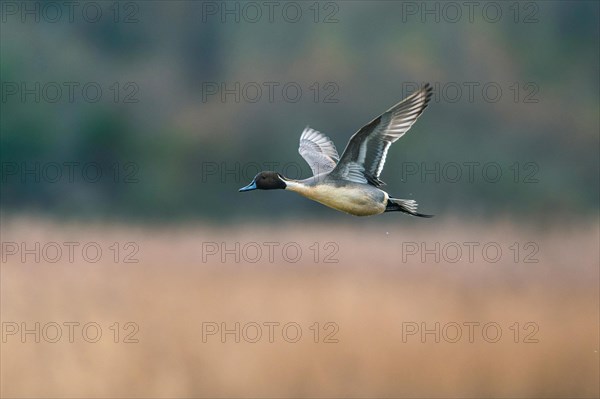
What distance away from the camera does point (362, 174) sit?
13.3ft

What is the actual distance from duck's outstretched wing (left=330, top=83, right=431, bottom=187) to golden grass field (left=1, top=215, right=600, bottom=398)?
1365 millimetres

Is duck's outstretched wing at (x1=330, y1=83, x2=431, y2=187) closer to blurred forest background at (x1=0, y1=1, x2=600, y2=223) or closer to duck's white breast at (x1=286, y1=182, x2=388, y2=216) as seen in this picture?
duck's white breast at (x1=286, y1=182, x2=388, y2=216)

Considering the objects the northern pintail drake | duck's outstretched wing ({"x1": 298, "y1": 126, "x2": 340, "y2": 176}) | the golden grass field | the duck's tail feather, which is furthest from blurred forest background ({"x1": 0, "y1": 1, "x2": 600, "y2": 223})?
the northern pintail drake

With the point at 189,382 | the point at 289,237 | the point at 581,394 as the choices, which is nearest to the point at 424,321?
the point at 581,394

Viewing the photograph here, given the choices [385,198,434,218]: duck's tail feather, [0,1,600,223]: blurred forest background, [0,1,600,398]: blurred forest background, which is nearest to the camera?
[385,198,434,218]: duck's tail feather

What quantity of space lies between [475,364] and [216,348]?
128 centimetres

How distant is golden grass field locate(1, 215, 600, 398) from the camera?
199 inches

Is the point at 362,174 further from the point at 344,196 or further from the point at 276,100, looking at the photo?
the point at 276,100

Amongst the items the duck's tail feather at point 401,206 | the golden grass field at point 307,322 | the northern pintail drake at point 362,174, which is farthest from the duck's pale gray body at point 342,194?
the golden grass field at point 307,322

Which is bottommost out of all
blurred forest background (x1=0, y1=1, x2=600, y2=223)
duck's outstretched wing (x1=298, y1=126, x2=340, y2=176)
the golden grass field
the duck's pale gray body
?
the golden grass field

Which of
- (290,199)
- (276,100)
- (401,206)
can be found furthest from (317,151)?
(276,100)

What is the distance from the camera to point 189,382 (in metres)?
5.00

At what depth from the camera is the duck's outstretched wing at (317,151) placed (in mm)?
4690

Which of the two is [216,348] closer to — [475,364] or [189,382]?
[189,382]
